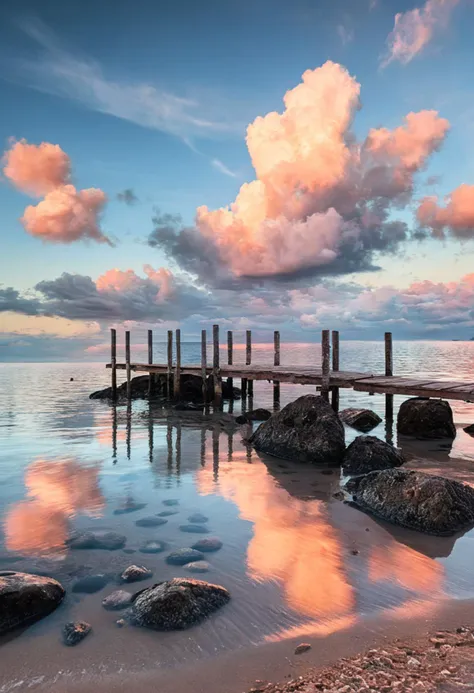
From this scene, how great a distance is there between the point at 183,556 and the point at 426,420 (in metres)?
10.8

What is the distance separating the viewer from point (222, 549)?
568cm

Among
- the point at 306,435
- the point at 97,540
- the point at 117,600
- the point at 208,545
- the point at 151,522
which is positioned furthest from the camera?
the point at 306,435

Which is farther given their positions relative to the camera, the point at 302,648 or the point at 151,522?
the point at 151,522

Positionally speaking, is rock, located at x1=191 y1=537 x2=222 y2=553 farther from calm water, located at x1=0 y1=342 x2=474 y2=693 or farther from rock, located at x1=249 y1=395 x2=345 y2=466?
rock, located at x1=249 y1=395 x2=345 y2=466

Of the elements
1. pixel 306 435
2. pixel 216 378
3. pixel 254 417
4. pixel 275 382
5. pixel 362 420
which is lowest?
pixel 254 417

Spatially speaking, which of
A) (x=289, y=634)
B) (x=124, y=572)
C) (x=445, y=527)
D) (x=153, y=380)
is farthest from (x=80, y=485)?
(x=153, y=380)

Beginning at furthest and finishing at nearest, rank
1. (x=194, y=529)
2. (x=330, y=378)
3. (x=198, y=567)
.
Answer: (x=330, y=378) < (x=194, y=529) < (x=198, y=567)

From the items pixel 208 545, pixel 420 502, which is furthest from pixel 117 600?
pixel 420 502

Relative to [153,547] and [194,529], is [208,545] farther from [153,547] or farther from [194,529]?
[153,547]

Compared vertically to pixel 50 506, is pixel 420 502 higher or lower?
higher

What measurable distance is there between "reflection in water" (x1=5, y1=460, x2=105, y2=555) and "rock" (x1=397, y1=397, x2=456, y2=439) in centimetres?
1005

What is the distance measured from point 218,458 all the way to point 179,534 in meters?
4.84

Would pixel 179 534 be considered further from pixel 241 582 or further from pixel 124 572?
pixel 241 582

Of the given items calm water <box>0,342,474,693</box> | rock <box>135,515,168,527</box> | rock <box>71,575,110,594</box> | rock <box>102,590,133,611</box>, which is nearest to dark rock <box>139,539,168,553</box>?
calm water <box>0,342,474,693</box>
